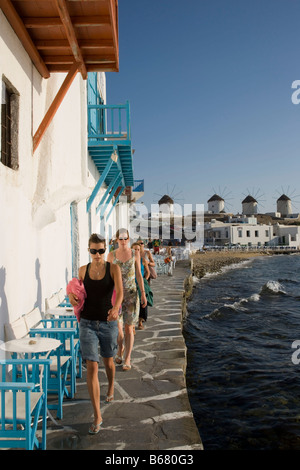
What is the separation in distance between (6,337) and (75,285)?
1.18 m

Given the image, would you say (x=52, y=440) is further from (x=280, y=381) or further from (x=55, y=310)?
(x=280, y=381)

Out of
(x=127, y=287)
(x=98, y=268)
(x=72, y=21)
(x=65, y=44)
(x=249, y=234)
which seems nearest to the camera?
(x=98, y=268)

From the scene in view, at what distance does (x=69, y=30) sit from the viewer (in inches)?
190

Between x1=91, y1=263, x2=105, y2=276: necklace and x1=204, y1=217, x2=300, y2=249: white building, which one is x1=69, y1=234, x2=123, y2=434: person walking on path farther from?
x1=204, y1=217, x2=300, y2=249: white building

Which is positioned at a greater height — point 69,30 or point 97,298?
point 69,30

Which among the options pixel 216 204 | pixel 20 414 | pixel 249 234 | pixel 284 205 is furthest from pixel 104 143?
pixel 284 205

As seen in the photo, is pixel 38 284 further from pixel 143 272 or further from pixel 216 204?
pixel 216 204

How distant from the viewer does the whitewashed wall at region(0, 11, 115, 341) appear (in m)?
Answer: 4.23

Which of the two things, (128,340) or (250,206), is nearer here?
(128,340)

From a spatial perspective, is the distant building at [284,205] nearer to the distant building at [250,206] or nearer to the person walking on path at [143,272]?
the distant building at [250,206]

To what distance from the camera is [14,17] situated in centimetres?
434

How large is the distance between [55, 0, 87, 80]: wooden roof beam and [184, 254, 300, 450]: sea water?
5414 mm

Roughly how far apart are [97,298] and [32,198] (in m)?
2.13
